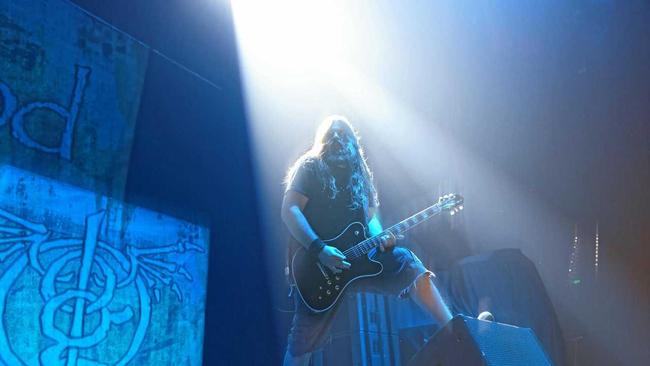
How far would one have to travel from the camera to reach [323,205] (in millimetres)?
3498

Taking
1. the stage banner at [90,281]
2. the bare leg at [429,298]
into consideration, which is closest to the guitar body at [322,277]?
the bare leg at [429,298]

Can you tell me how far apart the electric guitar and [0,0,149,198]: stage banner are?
1.22 metres

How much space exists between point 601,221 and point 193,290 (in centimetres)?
370

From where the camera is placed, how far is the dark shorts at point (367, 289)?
3.10 m

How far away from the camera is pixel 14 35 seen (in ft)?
10.2

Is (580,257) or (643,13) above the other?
(643,13)

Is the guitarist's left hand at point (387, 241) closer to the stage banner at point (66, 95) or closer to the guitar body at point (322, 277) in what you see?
the guitar body at point (322, 277)

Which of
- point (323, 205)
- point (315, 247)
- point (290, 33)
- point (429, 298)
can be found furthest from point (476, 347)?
point (290, 33)

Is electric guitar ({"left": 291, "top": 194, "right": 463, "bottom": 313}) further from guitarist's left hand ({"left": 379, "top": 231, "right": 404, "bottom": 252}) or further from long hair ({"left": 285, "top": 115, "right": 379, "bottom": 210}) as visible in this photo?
long hair ({"left": 285, "top": 115, "right": 379, "bottom": 210})

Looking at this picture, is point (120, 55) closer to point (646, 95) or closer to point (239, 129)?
point (239, 129)

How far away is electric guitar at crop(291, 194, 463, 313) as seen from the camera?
3.09 metres

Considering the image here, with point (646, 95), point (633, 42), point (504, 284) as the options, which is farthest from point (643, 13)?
point (504, 284)

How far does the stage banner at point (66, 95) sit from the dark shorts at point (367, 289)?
135 centimetres

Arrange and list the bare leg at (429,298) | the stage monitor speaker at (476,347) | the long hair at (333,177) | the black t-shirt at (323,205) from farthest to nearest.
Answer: the long hair at (333,177) → the black t-shirt at (323,205) → the bare leg at (429,298) → the stage monitor speaker at (476,347)
